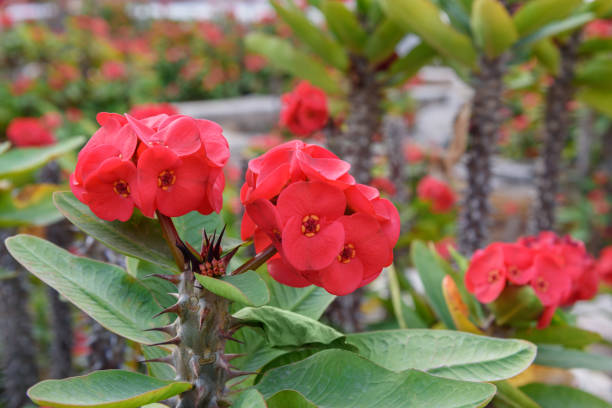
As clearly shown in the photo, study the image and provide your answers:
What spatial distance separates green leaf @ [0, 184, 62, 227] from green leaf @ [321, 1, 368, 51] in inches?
29.9

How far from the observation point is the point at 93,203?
54cm

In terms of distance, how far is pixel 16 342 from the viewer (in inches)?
57.1

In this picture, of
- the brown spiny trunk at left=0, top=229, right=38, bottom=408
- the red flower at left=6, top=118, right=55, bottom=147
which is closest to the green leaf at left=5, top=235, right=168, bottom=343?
the brown spiny trunk at left=0, top=229, right=38, bottom=408

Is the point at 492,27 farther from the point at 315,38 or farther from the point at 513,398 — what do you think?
the point at 513,398

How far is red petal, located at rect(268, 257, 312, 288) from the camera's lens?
1.84 ft

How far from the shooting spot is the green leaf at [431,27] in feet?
3.63

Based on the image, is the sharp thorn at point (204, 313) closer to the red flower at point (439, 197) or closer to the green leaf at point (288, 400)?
the green leaf at point (288, 400)

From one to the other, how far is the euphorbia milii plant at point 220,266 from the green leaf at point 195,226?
74 millimetres

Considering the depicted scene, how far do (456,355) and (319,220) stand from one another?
0.27 metres

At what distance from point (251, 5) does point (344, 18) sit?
9.69 meters

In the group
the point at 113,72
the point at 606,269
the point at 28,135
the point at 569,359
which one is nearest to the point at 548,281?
the point at 569,359

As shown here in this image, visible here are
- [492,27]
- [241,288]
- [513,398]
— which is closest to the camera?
[241,288]

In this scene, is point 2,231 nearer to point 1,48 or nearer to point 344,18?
point 344,18

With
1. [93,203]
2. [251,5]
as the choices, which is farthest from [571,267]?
[251,5]
